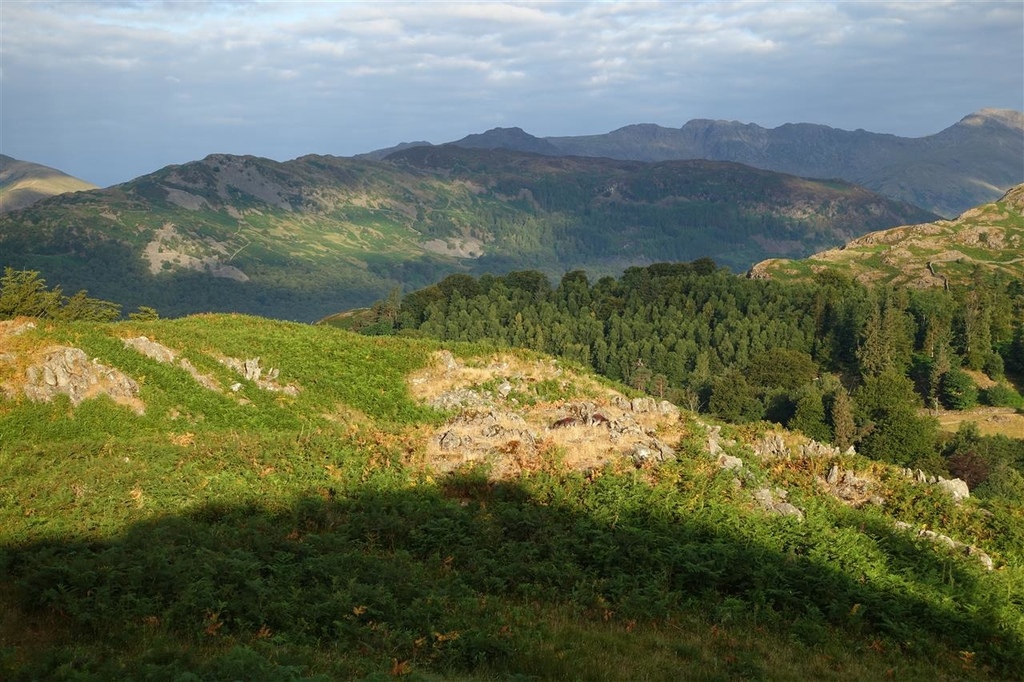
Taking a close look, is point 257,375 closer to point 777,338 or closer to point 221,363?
point 221,363

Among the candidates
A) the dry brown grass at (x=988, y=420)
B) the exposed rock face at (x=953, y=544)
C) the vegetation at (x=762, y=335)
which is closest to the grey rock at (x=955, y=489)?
the exposed rock face at (x=953, y=544)

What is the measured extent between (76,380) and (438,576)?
23.7 metres

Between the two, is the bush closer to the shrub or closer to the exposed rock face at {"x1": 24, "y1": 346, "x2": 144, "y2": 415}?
the shrub

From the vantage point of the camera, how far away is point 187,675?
44.1 feet

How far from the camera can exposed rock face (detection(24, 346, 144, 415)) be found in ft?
112

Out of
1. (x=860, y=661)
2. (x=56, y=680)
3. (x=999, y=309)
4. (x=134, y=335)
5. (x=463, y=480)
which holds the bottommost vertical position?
(x=999, y=309)

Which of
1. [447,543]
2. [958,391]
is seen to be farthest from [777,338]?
[447,543]

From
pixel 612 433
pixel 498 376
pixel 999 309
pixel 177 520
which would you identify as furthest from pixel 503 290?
pixel 177 520

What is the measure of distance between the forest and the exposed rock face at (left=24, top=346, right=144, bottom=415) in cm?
8561

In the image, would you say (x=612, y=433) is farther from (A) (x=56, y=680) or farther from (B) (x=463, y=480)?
(A) (x=56, y=680)

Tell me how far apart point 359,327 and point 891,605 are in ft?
513

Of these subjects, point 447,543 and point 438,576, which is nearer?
point 438,576

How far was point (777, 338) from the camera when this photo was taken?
158 meters

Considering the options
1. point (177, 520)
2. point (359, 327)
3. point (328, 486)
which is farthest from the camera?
point (359, 327)
